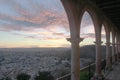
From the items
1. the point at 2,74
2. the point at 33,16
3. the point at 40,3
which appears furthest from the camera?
the point at 2,74

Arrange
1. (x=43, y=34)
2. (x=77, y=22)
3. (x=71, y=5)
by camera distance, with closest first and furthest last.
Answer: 1. (x=71, y=5)
2. (x=77, y=22)
3. (x=43, y=34)

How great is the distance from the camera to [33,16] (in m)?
10.9

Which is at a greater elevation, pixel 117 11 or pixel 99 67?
pixel 117 11

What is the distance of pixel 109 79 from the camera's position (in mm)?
6727

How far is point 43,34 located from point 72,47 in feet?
44.4

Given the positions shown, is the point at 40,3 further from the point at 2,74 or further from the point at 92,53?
the point at 92,53

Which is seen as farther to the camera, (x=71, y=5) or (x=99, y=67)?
(x=99, y=67)

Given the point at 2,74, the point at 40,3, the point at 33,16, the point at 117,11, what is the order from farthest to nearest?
the point at 2,74
the point at 33,16
the point at 40,3
the point at 117,11

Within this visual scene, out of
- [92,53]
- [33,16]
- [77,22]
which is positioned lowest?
[92,53]

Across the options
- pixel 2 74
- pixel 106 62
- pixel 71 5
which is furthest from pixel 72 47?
pixel 2 74

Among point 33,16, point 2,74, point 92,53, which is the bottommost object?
point 2,74

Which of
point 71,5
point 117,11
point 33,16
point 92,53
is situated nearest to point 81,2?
point 71,5

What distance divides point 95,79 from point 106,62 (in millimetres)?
2998

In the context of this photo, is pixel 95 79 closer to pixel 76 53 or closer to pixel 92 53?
pixel 76 53
